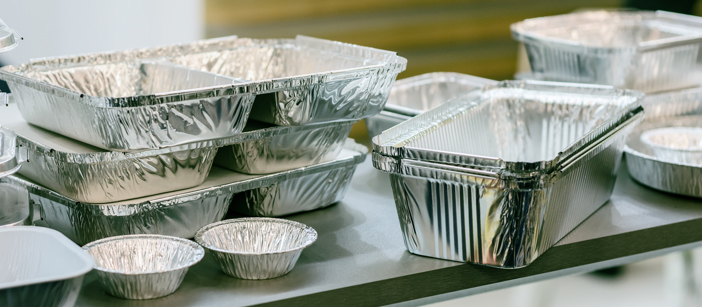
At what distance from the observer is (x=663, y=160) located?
4.78 ft

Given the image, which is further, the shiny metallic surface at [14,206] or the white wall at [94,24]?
the white wall at [94,24]

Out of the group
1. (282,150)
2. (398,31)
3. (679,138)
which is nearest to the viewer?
(282,150)

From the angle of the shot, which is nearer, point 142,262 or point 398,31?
point 142,262

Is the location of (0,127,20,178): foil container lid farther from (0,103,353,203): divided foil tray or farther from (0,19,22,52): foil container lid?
(0,19,22,52): foil container lid

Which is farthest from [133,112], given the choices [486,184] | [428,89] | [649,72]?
[649,72]

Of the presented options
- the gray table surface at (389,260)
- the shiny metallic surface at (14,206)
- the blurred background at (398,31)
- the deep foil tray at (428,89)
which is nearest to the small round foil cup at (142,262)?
the gray table surface at (389,260)

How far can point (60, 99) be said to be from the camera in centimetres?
111

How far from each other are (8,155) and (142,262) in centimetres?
22

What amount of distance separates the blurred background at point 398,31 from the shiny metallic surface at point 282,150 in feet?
3.03

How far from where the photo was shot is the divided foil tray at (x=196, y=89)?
3.50 feet

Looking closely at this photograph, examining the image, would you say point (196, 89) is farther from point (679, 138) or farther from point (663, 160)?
point (679, 138)

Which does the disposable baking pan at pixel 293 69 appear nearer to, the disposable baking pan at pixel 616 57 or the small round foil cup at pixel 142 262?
the small round foil cup at pixel 142 262

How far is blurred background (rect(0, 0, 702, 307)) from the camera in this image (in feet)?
8.17

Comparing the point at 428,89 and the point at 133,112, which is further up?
the point at 133,112
